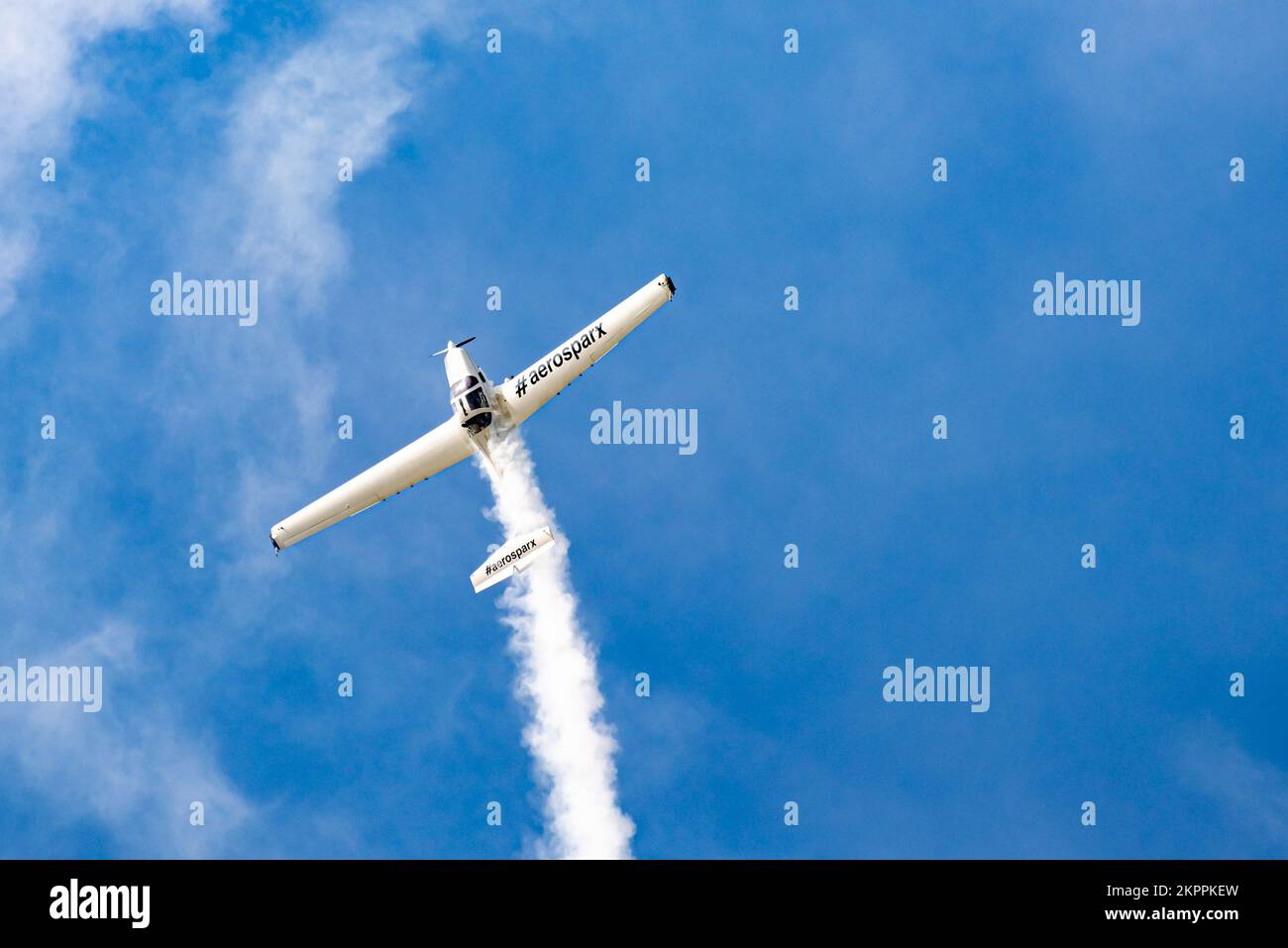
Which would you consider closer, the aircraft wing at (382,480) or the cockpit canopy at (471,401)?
the cockpit canopy at (471,401)

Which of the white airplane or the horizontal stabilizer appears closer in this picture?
the horizontal stabilizer

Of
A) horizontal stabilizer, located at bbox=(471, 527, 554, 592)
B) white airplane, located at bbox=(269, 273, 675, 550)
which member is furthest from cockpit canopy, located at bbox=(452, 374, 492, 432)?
horizontal stabilizer, located at bbox=(471, 527, 554, 592)

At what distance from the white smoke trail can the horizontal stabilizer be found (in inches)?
24.5

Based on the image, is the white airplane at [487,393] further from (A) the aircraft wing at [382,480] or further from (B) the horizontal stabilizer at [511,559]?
(B) the horizontal stabilizer at [511,559]

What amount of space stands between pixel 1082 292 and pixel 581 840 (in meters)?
38.5

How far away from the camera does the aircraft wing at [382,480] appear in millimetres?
77938

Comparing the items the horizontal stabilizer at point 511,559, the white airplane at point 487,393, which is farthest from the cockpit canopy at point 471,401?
the horizontal stabilizer at point 511,559

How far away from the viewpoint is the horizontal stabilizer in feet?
246

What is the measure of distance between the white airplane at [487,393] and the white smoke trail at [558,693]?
4.44ft

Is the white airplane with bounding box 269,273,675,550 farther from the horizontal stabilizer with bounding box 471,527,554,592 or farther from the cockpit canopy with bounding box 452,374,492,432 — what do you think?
the horizontal stabilizer with bounding box 471,527,554,592
